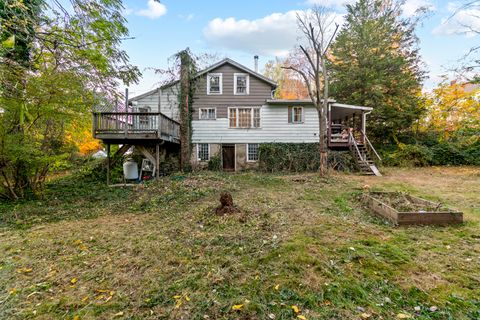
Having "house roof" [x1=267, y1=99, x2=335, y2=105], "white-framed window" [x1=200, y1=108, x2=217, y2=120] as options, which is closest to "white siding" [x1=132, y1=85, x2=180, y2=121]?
"white-framed window" [x1=200, y1=108, x2=217, y2=120]

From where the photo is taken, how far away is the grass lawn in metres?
2.30

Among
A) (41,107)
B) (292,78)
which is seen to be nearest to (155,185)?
(41,107)

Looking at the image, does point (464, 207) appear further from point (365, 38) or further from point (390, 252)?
point (365, 38)

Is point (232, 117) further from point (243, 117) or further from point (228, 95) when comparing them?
point (228, 95)

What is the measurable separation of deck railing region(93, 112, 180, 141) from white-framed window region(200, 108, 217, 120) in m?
4.01

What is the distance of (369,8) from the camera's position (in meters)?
17.9

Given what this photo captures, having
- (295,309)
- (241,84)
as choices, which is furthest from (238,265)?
(241,84)

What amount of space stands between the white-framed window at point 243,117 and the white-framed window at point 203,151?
1975mm

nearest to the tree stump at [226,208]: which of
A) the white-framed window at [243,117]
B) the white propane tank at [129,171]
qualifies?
the white propane tank at [129,171]

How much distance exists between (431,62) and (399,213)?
18.9 metres

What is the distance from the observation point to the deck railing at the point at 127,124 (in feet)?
30.1

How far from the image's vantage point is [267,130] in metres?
14.1

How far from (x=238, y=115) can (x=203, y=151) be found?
310 cm

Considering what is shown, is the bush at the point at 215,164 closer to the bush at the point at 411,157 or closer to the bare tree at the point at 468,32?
the bush at the point at 411,157
